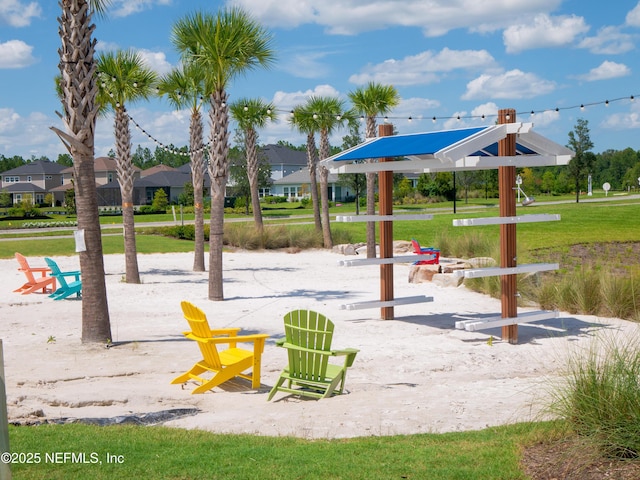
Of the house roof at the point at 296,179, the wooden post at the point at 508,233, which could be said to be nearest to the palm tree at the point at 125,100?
the wooden post at the point at 508,233

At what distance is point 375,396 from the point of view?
7.80 m

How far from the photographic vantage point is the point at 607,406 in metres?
5.12

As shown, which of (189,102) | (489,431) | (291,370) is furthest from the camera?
(189,102)

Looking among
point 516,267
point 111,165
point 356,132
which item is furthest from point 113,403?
point 111,165

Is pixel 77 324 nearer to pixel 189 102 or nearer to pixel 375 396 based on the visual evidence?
pixel 375 396

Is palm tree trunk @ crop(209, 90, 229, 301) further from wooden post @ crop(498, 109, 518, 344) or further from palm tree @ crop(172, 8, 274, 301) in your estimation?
wooden post @ crop(498, 109, 518, 344)

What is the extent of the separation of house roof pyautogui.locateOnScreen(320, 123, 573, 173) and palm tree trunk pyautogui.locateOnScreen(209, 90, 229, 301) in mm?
3074

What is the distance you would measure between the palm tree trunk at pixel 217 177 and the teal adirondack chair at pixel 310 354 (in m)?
7.35

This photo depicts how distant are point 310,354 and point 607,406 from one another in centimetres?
357

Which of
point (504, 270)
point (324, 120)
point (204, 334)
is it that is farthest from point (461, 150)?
point (324, 120)

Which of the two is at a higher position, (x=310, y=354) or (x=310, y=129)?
(x=310, y=129)

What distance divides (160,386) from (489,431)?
157 inches

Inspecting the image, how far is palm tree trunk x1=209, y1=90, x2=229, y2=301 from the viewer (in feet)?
50.3

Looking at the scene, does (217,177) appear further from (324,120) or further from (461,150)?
(324,120)
